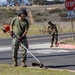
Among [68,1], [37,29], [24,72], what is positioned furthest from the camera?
[37,29]

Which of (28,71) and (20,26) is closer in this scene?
(28,71)

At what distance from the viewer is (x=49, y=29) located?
25062 mm

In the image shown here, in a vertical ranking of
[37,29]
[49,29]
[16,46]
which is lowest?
[37,29]

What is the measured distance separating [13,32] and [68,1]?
1494cm

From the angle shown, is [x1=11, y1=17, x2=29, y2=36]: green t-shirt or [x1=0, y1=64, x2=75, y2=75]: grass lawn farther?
[x1=11, y1=17, x2=29, y2=36]: green t-shirt

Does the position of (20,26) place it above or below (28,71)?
above

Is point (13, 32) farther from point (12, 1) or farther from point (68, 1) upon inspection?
point (12, 1)

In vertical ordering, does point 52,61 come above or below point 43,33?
above

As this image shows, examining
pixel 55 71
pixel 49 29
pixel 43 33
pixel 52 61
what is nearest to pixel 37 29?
pixel 43 33

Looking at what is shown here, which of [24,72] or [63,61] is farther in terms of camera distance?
[63,61]

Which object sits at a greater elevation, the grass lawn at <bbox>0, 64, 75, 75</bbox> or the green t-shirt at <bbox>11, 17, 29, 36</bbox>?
the green t-shirt at <bbox>11, 17, 29, 36</bbox>

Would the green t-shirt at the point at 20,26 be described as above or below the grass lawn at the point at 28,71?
above

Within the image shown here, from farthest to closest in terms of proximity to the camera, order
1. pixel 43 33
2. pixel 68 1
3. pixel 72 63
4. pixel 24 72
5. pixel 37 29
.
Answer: pixel 37 29 → pixel 43 33 → pixel 68 1 → pixel 72 63 → pixel 24 72

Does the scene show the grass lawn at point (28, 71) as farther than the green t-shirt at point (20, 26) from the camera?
No
